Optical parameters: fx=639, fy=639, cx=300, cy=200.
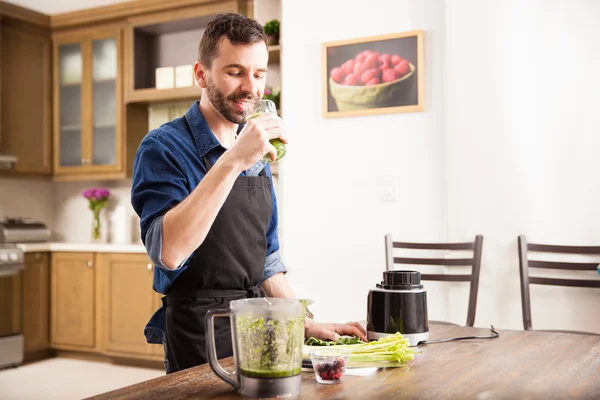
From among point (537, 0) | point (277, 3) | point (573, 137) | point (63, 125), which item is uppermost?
point (277, 3)

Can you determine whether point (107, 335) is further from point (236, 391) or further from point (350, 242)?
point (236, 391)

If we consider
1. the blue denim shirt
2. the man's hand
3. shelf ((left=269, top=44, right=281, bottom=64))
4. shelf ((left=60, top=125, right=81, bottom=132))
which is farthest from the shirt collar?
shelf ((left=60, top=125, right=81, bottom=132))

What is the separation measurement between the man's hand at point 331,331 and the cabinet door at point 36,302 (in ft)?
11.7

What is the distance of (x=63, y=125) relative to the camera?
16.1 ft

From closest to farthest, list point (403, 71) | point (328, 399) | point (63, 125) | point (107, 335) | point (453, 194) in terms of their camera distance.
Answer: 1. point (328, 399)
2. point (453, 194)
3. point (403, 71)
4. point (107, 335)
5. point (63, 125)

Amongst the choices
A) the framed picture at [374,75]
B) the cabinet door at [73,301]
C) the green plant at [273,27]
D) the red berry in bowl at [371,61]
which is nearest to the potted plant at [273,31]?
the green plant at [273,27]

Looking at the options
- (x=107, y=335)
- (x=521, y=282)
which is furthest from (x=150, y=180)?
(x=107, y=335)

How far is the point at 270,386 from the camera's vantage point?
0.95 m

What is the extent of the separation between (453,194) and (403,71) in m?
0.69

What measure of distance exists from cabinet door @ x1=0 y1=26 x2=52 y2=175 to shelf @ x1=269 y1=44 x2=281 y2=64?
2.10 meters

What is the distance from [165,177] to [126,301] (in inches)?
123

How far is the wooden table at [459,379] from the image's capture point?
3.24ft

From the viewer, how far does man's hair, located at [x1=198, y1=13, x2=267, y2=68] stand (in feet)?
4.84

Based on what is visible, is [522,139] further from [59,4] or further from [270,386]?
[59,4]
